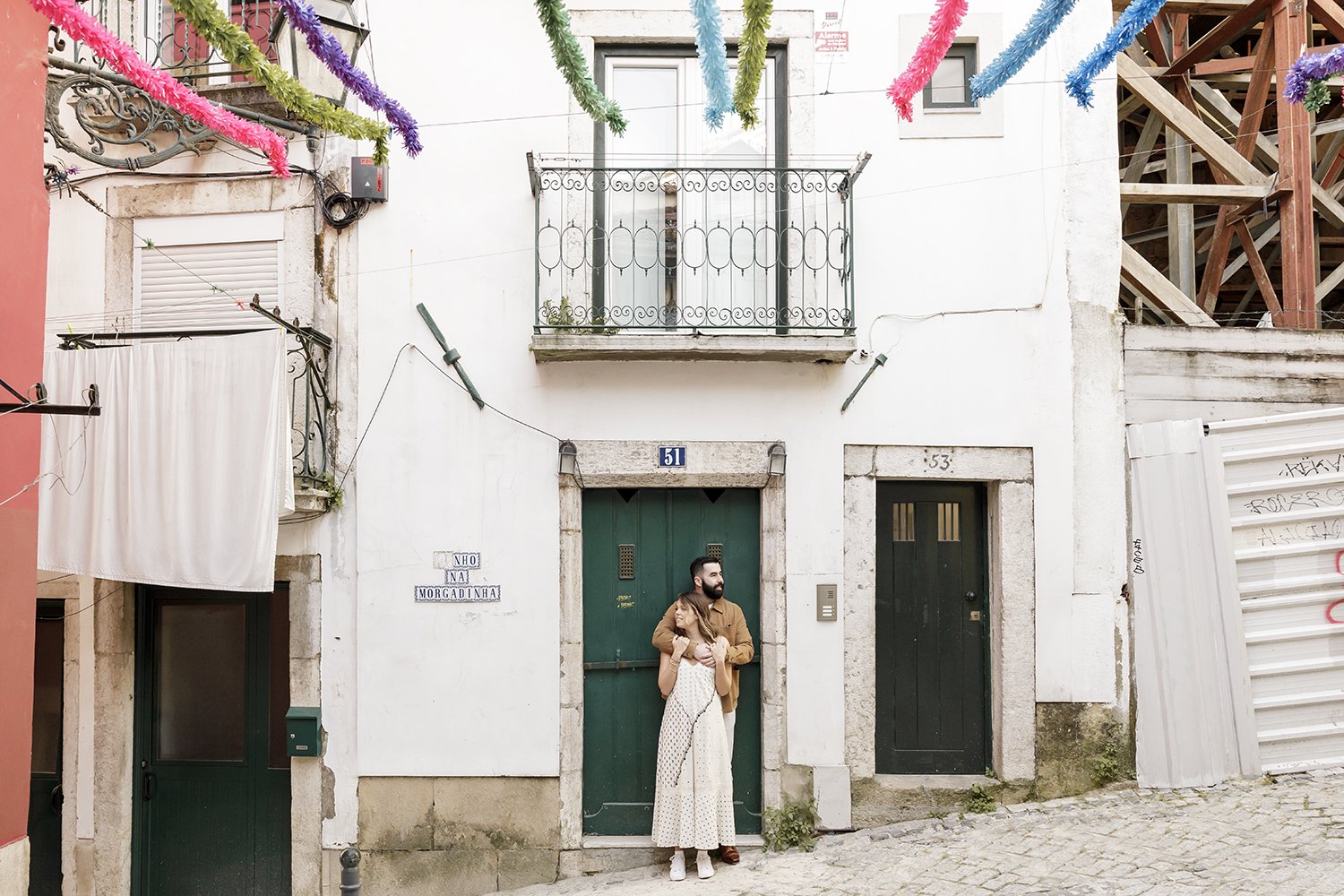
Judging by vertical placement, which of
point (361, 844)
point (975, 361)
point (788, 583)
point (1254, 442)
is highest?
point (975, 361)

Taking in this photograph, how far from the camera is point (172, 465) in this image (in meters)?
5.96

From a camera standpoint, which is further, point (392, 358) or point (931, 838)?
point (392, 358)

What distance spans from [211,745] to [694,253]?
15.9 ft

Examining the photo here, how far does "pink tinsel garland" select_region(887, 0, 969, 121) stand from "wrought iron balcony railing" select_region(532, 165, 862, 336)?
220 centimetres

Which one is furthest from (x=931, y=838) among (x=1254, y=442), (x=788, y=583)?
(x=1254, y=442)

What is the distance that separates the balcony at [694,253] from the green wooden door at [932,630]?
139 cm

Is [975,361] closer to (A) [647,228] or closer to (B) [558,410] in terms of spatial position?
(A) [647,228]

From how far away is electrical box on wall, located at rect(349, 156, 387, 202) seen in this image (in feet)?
21.9

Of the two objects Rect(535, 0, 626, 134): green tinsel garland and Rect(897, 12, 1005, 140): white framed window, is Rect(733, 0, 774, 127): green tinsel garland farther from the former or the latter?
Rect(897, 12, 1005, 140): white framed window

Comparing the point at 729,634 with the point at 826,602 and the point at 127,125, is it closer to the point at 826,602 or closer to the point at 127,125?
the point at 826,602

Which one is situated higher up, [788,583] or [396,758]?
[788,583]

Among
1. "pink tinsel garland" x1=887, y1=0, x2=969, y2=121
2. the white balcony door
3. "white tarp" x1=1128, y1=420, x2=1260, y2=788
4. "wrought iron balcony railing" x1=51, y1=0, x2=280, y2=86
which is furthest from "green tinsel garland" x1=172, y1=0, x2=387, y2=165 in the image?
"white tarp" x1=1128, y1=420, x2=1260, y2=788

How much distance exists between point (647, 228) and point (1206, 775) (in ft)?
16.9

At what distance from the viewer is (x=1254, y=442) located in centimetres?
656
